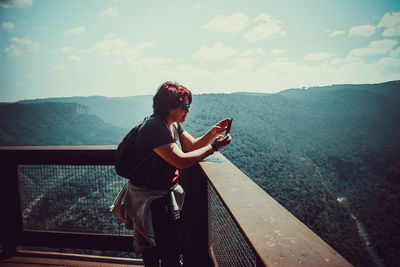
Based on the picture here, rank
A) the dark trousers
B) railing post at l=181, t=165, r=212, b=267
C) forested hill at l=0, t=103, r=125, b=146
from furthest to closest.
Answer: forested hill at l=0, t=103, r=125, b=146
railing post at l=181, t=165, r=212, b=267
the dark trousers

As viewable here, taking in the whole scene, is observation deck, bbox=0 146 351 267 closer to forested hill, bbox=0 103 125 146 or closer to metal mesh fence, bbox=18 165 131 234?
metal mesh fence, bbox=18 165 131 234

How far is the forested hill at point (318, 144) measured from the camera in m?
39.3

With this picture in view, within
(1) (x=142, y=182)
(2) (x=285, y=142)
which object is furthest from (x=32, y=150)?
(2) (x=285, y=142)

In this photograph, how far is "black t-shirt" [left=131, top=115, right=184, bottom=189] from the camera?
1177 mm

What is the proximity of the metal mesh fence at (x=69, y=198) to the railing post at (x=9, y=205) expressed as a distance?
0.05 m

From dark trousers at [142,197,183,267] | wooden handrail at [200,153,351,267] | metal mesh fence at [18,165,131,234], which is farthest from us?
metal mesh fence at [18,165,131,234]

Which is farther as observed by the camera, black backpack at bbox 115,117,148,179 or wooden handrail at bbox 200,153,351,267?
black backpack at bbox 115,117,148,179

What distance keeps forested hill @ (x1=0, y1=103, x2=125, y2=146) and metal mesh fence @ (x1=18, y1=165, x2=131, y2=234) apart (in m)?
71.8

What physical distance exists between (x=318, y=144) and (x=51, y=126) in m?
89.0

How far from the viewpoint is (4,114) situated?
71.9 meters

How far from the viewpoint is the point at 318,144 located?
6644 cm

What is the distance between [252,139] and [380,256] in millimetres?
31893

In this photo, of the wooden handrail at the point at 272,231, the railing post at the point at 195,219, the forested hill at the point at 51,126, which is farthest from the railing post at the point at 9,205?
the forested hill at the point at 51,126

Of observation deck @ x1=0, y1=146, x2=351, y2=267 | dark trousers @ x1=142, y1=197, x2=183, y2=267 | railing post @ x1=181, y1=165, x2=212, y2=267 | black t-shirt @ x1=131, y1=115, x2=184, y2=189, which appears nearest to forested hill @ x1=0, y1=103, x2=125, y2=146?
observation deck @ x1=0, y1=146, x2=351, y2=267
